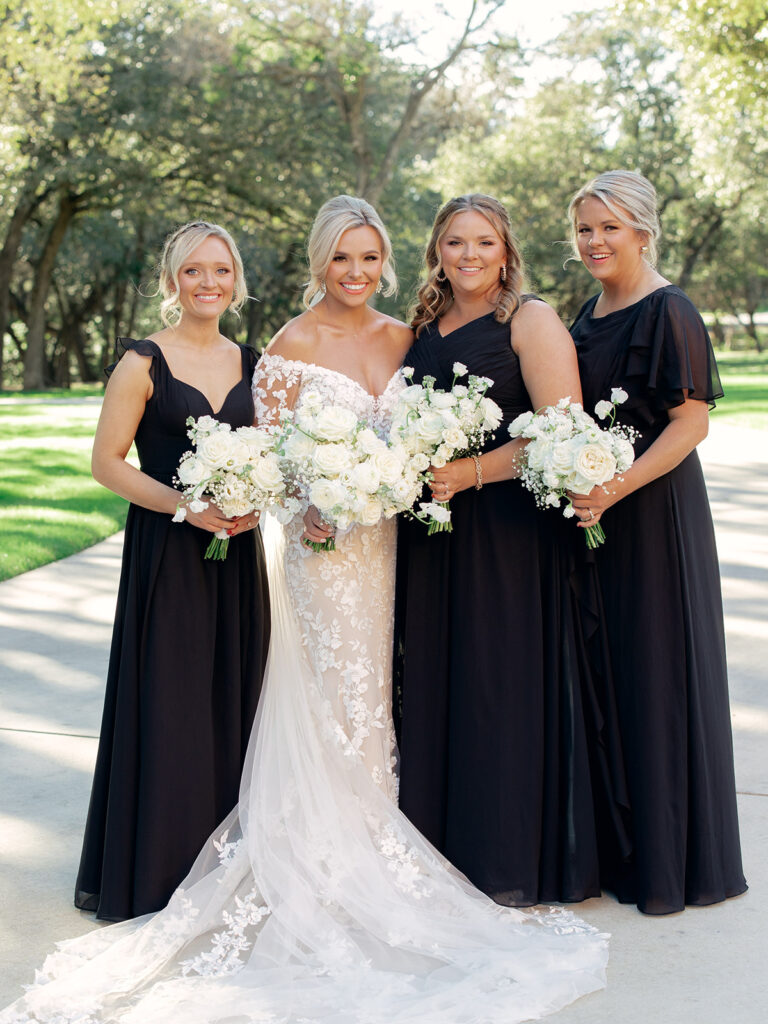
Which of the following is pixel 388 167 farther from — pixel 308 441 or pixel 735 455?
pixel 308 441

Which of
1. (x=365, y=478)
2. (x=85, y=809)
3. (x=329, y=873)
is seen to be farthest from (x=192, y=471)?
(x=85, y=809)

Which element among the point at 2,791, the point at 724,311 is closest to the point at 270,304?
the point at 2,791

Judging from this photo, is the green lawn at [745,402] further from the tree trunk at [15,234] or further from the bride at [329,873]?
the tree trunk at [15,234]

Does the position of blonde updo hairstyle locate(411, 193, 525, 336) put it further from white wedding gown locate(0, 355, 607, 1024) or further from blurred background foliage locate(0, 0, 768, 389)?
blurred background foliage locate(0, 0, 768, 389)

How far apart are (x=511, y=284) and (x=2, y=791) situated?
329 centimetres

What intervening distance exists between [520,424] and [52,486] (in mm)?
10802

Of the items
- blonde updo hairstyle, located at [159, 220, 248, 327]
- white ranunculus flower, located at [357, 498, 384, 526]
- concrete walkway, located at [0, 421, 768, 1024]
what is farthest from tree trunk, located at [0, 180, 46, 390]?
white ranunculus flower, located at [357, 498, 384, 526]

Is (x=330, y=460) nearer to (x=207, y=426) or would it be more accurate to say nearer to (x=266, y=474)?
(x=266, y=474)

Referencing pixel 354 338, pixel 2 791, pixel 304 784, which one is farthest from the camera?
pixel 2 791

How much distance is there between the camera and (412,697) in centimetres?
428

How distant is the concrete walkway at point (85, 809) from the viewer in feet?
11.6

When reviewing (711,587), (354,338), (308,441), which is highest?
(354,338)

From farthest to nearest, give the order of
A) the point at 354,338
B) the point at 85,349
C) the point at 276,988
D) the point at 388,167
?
the point at 85,349, the point at 388,167, the point at 354,338, the point at 276,988

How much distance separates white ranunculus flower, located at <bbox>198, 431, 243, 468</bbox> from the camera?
3.78 m
